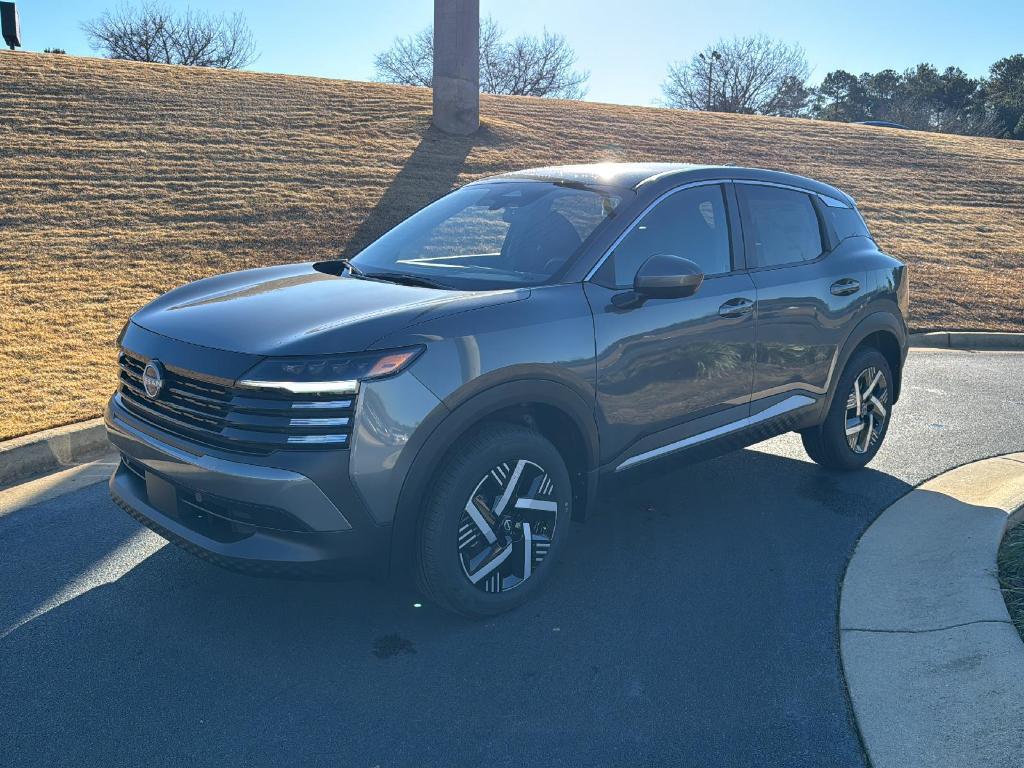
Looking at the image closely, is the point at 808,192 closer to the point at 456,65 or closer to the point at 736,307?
the point at 736,307

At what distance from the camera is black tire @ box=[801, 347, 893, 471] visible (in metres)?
5.49

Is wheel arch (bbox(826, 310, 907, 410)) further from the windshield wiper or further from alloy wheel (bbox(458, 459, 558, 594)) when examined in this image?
the windshield wiper

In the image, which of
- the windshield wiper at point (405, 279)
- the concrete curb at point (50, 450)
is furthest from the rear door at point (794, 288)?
the concrete curb at point (50, 450)

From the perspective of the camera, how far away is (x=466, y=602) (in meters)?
3.63

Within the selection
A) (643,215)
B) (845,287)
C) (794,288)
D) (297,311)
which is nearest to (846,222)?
(845,287)

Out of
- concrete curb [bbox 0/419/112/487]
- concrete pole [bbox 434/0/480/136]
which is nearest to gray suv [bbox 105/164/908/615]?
concrete curb [bbox 0/419/112/487]

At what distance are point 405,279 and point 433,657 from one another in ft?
5.49

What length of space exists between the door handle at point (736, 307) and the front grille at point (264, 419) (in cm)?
211

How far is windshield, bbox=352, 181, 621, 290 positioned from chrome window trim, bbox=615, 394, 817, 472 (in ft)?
3.14

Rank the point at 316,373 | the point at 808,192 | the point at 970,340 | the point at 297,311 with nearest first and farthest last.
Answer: the point at 316,373 < the point at 297,311 < the point at 808,192 < the point at 970,340

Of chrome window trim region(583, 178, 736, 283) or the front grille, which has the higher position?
chrome window trim region(583, 178, 736, 283)

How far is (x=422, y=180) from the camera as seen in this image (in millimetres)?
16703

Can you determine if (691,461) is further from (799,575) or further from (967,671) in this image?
(967,671)

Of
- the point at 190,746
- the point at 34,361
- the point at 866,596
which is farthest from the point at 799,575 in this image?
the point at 34,361
